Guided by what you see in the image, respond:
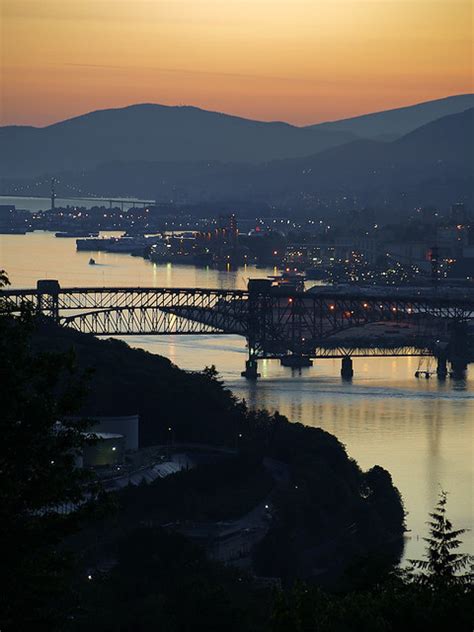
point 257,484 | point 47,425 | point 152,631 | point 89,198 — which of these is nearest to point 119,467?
point 257,484

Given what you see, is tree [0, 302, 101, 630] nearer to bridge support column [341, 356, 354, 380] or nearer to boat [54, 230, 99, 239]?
bridge support column [341, 356, 354, 380]

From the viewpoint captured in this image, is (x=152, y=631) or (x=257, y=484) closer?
(x=152, y=631)

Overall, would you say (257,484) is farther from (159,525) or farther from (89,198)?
→ (89,198)

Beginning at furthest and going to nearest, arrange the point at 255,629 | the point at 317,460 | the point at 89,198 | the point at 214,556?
the point at 89,198, the point at 317,460, the point at 214,556, the point at 255,629

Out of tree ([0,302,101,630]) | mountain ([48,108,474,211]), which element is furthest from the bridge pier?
mountain ([48,108,474,211])

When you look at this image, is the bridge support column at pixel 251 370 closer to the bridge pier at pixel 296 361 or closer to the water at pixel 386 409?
the water at pixel 386 409
